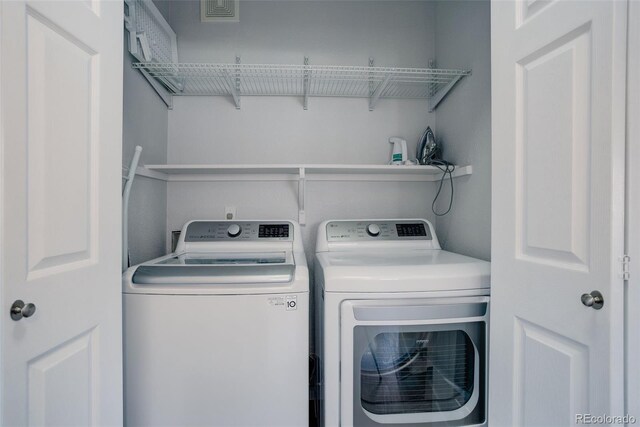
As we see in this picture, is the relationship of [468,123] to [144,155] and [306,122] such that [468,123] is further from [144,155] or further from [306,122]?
[144,155]

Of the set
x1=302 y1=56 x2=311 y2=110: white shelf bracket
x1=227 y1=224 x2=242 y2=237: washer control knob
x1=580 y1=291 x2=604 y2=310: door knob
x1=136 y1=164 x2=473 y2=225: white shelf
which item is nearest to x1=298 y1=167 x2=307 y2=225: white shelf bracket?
x1=136 y1=164 x2=473 y2=225: white shelf

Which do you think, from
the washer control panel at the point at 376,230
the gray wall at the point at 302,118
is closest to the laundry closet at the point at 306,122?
the gray wall at the point at 302,118

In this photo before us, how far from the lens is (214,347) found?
106 centimetres

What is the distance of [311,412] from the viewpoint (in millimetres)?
1700

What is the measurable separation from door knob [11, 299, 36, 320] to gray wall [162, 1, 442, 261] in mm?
1256

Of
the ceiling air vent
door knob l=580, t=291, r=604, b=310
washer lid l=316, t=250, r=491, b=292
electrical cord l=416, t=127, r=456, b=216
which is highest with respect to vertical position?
the ceiling air vent

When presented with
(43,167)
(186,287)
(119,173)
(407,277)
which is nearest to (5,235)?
(43,167)

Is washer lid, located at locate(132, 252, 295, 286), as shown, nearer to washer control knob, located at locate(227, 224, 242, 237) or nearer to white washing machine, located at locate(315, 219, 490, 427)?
white washing machine, located at locate(315, 219, 490, 427)

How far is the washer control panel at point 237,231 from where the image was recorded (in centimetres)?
160

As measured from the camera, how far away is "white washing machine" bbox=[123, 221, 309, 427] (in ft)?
3.48

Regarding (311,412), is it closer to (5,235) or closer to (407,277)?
(407,277)

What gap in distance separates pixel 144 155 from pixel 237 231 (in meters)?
0.65

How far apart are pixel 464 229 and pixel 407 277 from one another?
0.73m

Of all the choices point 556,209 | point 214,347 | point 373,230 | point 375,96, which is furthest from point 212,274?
point 375,96
